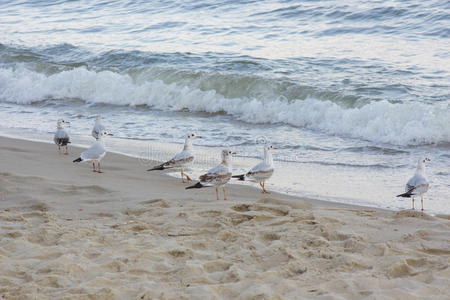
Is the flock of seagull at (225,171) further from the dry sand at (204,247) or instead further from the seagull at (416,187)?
the dry sand at (204,247)

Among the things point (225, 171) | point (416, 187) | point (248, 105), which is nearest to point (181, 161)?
point (225, 171)

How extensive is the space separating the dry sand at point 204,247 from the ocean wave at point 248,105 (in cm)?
448

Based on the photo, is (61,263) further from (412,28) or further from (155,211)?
(412,28)

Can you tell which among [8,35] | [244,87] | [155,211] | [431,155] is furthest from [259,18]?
[155,211]

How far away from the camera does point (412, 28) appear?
17.4 m

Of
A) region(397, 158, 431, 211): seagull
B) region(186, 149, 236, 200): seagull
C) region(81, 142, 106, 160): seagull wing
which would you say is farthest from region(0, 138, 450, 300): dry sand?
region(81, 142, 106, 160): seagull wing

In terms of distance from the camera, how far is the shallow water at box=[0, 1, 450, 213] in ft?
31.0

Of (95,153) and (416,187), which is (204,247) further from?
(95,153)

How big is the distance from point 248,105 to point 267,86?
109 centimetres

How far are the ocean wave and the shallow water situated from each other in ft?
0.12

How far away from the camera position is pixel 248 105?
533 inches

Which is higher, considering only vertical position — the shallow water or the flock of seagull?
the shallow water

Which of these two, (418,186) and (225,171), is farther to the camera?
(225,171)

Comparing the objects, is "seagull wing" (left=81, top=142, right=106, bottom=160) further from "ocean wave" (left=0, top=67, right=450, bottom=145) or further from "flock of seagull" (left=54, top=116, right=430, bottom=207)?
"ocean wave" (left=0, top=67, right=450, bottom=145)
